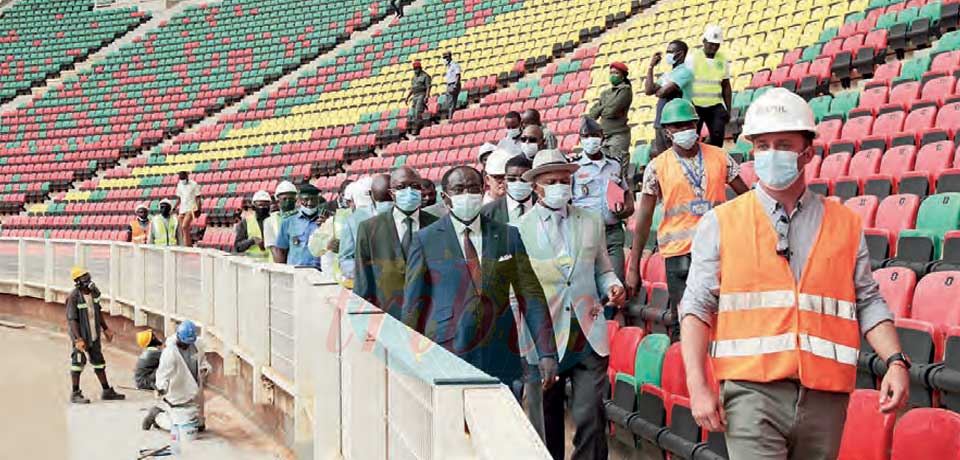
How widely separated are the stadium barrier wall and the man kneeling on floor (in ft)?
1.10

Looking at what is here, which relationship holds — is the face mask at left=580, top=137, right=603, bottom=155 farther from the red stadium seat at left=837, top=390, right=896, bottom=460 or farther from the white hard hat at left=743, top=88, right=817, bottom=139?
the white hard hat at left=743, top=88, right=817, bottom=139

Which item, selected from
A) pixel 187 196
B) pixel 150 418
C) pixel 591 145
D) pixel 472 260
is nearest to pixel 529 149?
pixel 591 145

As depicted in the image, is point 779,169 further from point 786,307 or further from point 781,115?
point 786,307

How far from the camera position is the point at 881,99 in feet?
34.0

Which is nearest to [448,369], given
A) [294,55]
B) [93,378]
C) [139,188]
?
[93,378]

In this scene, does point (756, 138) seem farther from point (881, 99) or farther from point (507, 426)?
Answer: point (881, 99)

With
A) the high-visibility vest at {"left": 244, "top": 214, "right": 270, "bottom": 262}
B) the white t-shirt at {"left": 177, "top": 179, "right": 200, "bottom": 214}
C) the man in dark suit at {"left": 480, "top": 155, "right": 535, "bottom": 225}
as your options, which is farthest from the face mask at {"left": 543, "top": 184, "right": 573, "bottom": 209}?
the white t-shirt at {"left": 177, "top": 179, "right": 200, "bottom": 214}

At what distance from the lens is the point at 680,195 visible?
18.2 ft

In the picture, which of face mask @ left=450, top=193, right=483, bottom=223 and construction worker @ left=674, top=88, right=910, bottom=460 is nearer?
construction worker @ left=674, top=88, right=910, bottom=460

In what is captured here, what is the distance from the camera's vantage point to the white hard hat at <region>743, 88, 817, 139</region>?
10.7 ft

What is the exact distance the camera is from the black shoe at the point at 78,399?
12602 mm

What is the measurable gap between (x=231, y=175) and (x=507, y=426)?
20986 mm

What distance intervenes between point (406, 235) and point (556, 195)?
112 cm

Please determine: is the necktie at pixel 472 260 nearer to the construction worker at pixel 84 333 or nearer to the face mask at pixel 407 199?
the face mask at pixel 407 199
